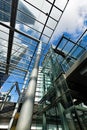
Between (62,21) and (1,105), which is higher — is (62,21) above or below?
above

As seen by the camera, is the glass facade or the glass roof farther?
the glass roof

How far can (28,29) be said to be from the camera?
8555 mm

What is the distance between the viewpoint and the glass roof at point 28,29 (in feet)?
22.5

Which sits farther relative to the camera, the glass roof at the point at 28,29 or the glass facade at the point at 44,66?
the glass roof at the point at 28,29

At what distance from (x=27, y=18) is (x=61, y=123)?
6824mm

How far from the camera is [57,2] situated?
6.83 meters

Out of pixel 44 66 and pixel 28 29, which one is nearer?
pixel 44 66

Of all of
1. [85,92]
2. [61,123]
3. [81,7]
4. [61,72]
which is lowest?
[61,123]

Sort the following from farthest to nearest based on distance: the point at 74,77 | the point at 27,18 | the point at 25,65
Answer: the point at 25,65
the point at 27,18
the point at 74,77

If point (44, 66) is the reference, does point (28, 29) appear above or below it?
above

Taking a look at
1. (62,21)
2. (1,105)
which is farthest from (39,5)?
(1,105)

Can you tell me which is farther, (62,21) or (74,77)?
(62,21)

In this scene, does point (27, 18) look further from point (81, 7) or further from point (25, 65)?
point (25, 65)

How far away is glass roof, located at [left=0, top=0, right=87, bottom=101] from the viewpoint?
6852mm
